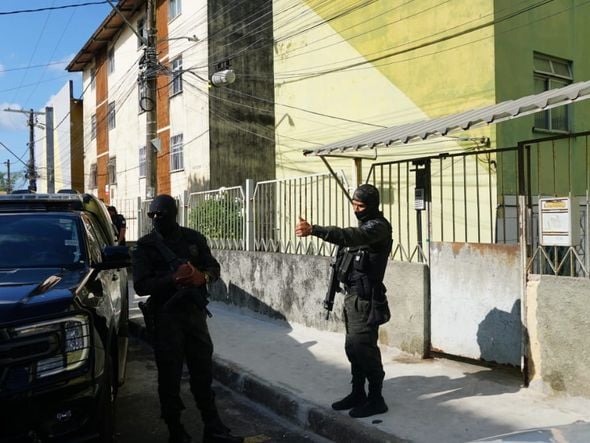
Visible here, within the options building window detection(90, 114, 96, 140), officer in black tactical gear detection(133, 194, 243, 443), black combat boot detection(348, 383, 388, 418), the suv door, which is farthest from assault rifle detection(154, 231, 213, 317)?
building window detection(90, 114, 96, 140)

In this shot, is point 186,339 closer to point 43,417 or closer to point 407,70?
point 43,417

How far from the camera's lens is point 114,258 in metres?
4.03

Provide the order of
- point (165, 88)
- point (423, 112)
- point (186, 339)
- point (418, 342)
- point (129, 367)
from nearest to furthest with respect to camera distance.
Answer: point (186, 339)
point (418, 342)
point (129, 367)
point (423, 112)
point (165, 88)

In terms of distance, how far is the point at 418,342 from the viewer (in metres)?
5.77

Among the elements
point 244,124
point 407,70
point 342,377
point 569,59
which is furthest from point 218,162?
point 342,377

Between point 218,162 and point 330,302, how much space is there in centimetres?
1320

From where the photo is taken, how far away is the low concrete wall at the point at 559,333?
13.8ft

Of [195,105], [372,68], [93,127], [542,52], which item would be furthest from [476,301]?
[93,127]

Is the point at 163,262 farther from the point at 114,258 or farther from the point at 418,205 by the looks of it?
the point at 418,205

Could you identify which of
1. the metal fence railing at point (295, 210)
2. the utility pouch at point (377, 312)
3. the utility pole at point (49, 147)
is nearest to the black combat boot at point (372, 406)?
the utility pouch at point (377, 312)

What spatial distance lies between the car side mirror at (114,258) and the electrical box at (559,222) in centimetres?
330

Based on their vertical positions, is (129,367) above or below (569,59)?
below

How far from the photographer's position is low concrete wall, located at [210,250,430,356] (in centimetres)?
581

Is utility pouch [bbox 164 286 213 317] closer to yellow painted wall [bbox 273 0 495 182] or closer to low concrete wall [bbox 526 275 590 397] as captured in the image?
low concrete wall [bbox 526 275 590 397]
